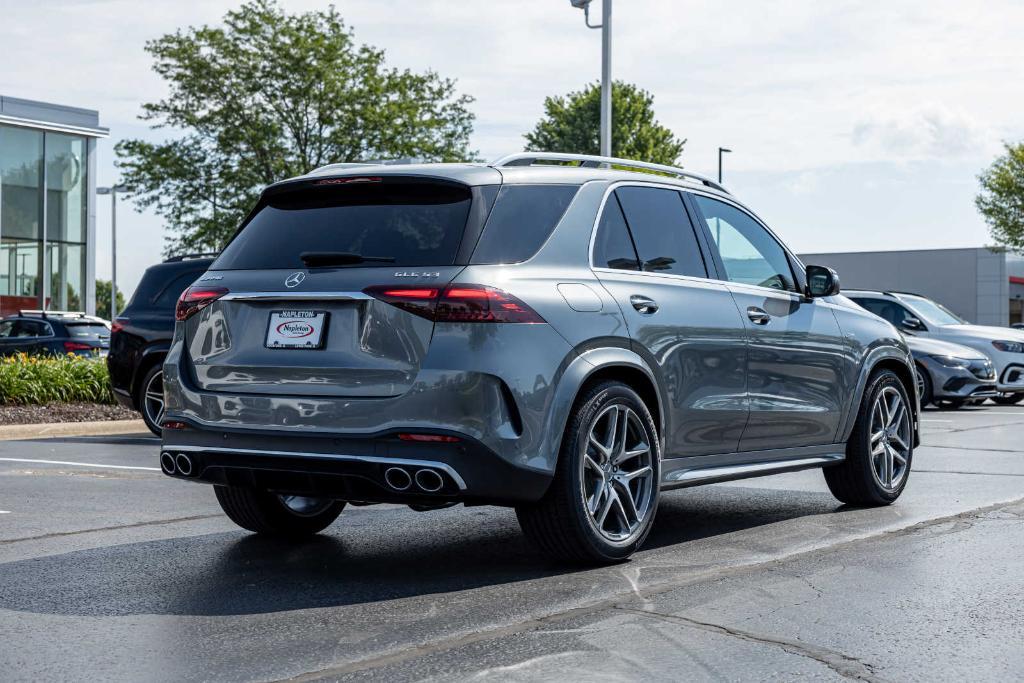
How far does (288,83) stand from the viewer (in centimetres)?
3425

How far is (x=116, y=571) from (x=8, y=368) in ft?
38.4

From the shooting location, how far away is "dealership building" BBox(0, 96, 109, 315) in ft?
127

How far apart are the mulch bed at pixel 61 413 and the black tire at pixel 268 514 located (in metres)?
9.44

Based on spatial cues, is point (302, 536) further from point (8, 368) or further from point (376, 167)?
point (8, 368)

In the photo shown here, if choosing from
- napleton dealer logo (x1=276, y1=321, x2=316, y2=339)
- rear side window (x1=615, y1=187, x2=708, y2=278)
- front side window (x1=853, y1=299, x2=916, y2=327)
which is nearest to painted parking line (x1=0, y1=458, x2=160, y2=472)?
napleton dealer logo (x1=276, y1=321, x2=316, y2=339)

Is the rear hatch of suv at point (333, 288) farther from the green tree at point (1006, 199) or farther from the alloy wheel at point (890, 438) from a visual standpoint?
the green tree at point (1006, 199)

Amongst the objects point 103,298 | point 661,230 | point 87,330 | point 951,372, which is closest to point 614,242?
point 661,230

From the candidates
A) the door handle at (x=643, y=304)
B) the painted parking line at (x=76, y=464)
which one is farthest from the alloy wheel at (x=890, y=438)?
the painted parking line at (x=76, y=464)

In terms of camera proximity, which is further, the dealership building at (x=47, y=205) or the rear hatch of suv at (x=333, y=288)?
the dealership building at (x=47, y=205)

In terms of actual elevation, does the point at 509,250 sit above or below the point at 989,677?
above

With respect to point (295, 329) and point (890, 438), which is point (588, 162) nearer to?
point (295, 329)

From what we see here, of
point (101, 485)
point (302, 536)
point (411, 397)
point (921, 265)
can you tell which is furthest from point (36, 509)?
point (921, 265)

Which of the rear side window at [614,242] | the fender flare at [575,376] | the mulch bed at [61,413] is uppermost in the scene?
the rear side window at [614,242]

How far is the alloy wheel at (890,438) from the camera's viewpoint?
8203mm
